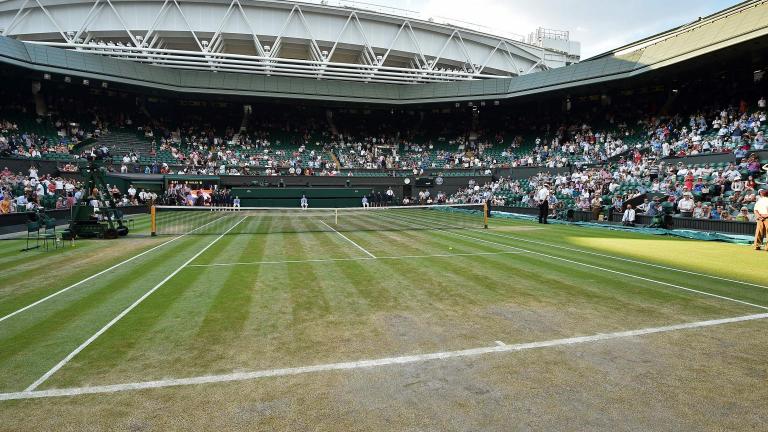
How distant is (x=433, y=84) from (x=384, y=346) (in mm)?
46632

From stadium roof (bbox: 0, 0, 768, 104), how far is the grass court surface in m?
25.0

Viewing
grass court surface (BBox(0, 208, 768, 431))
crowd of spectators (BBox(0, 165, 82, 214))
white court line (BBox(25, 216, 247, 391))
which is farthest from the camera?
crowd of spectators (BBox(0, 165, 82, 214))

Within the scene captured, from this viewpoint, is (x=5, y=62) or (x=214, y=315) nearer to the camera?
(x=214, y=315)

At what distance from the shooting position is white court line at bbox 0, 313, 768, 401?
4.55 m

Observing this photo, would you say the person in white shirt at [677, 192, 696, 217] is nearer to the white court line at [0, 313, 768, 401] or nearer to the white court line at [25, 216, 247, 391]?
the white court line at [0, 313, 768, 401]

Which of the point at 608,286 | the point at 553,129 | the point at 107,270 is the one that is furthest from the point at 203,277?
the point at 553,129

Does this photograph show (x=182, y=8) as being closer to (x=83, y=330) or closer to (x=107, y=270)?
(x=107, y=270)

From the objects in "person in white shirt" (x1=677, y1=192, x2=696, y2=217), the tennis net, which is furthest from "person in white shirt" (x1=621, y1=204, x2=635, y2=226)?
the tennis net

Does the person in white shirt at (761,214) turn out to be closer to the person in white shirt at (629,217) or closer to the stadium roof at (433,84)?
the person in white shirt at (629,217)

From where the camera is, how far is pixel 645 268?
1140cm

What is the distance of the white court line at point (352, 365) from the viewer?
4547 mm

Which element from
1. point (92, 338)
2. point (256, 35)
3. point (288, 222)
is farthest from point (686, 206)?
point (256, 35)

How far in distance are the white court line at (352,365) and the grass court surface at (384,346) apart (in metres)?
0.03

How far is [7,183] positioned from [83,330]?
85.0 feet
